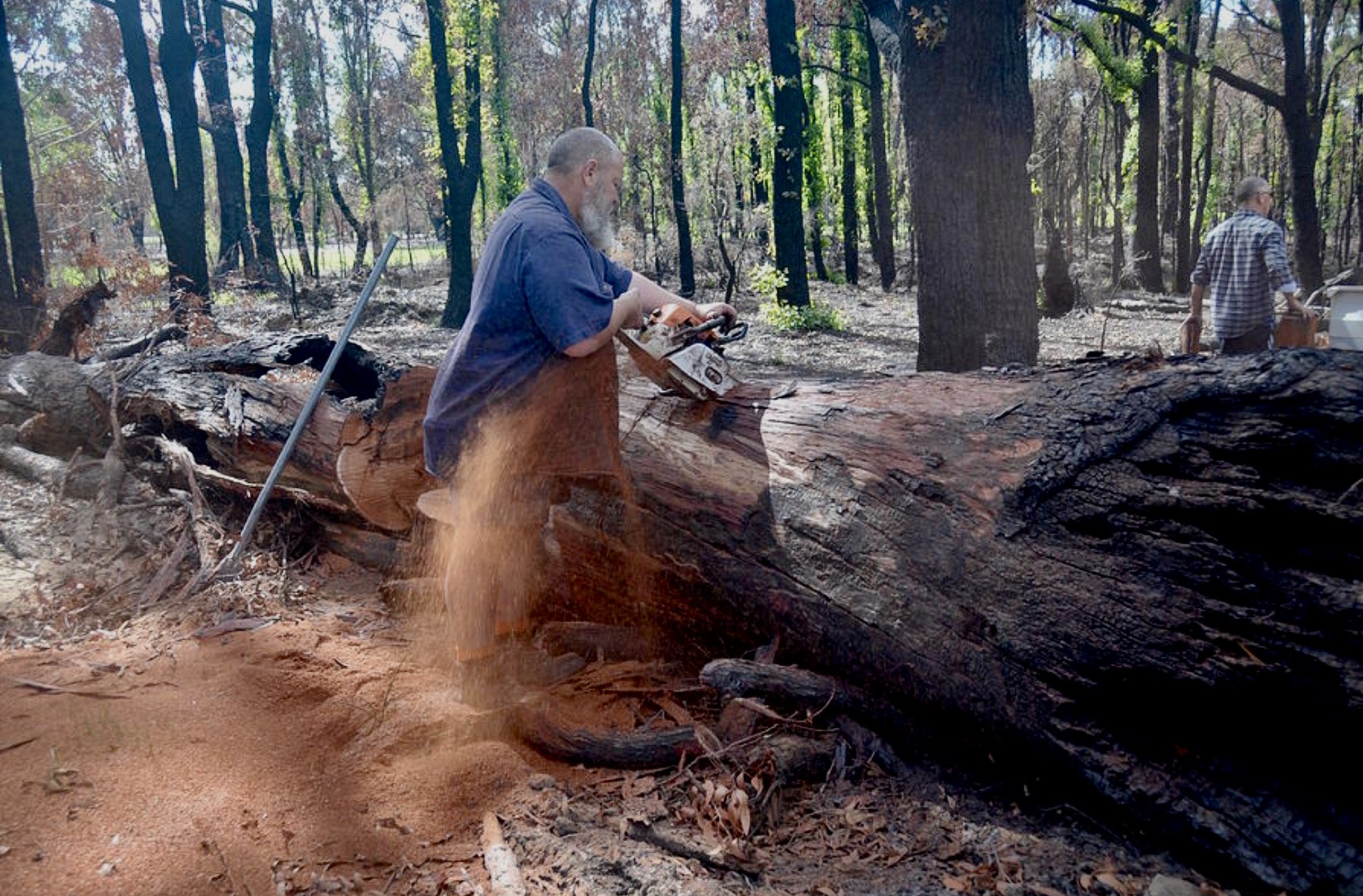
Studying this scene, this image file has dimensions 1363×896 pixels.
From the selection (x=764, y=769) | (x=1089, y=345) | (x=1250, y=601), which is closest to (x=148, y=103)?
(x=1089, y=345)

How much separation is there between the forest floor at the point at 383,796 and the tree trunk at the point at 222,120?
52.8ft

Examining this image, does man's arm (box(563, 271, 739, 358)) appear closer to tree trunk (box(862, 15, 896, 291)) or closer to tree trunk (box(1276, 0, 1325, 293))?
tree trunk (box(1276, 0, 1325, 293))

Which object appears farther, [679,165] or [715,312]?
[679,165]

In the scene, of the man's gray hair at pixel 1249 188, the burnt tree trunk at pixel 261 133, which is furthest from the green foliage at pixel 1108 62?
the burnt tree trunk at pixel 261 133

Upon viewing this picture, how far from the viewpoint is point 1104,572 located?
8.42 feet

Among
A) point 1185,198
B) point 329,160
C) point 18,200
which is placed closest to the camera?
point 18,200

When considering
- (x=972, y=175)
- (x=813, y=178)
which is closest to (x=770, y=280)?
(x=972, y=175)

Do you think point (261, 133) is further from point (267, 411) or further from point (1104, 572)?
point (1104, 572)

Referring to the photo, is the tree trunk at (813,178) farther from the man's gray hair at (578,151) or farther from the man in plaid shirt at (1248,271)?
the man's gray hair at (578,151)

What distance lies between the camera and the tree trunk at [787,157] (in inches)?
552

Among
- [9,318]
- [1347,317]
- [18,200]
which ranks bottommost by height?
[1347,317]

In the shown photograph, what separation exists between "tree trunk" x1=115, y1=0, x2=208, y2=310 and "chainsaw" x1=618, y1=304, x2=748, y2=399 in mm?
10661

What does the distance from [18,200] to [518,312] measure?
35.8ft

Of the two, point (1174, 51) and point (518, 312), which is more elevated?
point (1174, 51)
